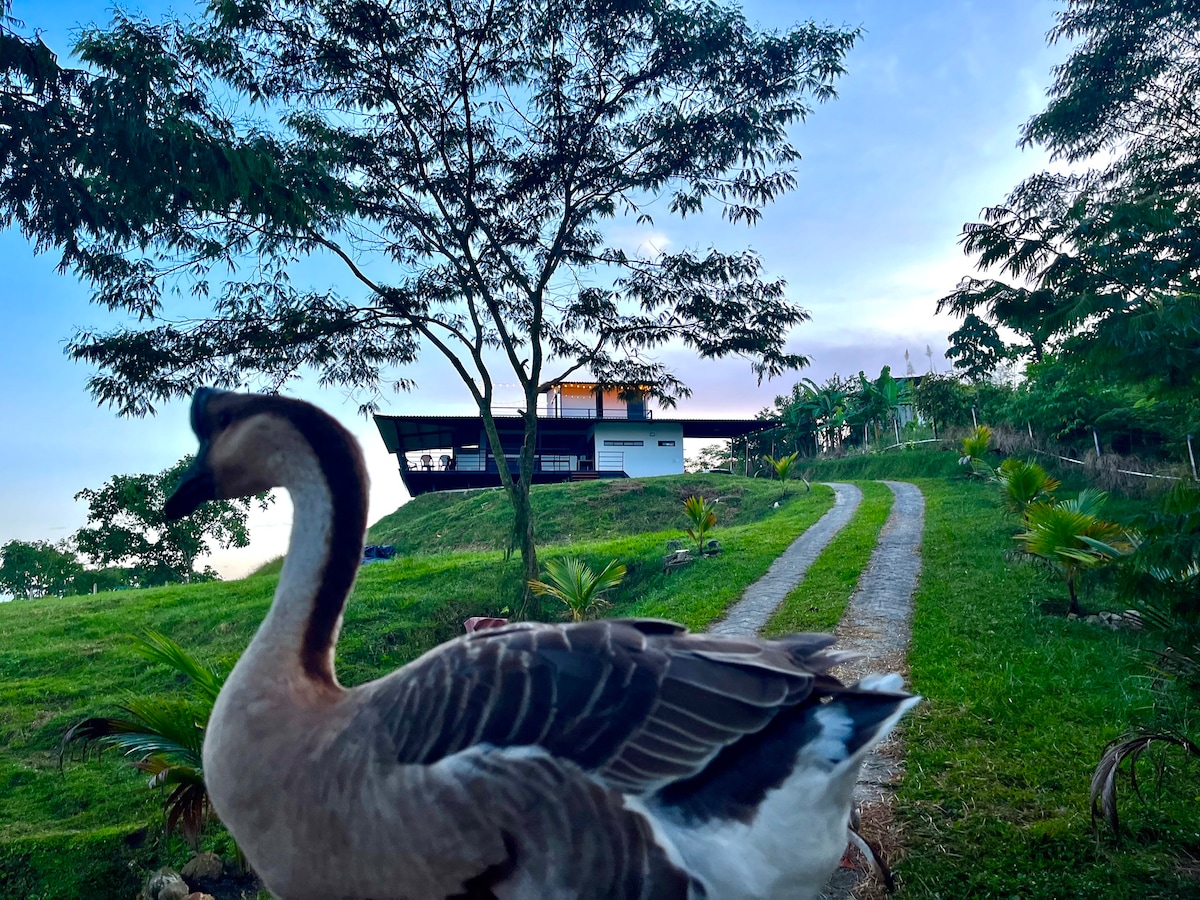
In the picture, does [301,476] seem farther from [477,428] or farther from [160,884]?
[477,428]

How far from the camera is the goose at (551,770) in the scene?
1.81m

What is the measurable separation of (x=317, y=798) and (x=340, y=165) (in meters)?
10.6

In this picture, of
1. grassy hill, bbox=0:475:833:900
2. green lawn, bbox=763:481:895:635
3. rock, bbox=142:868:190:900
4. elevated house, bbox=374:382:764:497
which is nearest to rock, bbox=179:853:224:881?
rock, bbox=142:868:190:900

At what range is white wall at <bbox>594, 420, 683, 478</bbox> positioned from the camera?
34.6 m

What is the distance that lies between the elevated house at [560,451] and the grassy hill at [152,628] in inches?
398

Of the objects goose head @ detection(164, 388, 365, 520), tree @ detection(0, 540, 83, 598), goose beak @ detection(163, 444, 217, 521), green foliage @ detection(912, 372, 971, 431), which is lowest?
tree @ detection(0, 540, 83, 598)

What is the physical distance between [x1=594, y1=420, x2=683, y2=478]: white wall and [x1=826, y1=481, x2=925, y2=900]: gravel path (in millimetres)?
15750

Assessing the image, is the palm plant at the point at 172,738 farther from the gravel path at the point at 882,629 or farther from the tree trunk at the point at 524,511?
the tree trunk at the point at 524,511

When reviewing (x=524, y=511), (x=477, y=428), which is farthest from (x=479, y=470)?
(x=524, y=511)

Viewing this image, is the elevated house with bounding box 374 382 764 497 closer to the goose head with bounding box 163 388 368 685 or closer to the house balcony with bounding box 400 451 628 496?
the house balcony with bounding box 400 451 628 496

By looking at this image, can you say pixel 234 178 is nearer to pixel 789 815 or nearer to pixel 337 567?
pixel 337 567

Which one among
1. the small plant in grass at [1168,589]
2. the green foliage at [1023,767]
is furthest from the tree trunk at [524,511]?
the small plant in grass at [1168,589]

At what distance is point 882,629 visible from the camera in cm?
881

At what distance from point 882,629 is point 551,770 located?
8.06m
